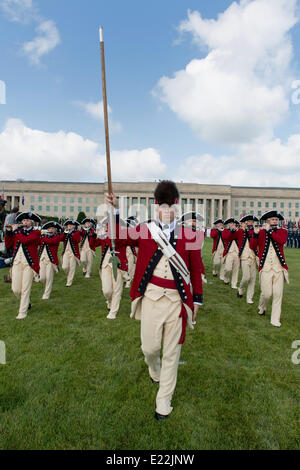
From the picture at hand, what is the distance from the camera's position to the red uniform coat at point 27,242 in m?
6.64

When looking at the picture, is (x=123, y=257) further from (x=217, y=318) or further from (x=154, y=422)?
(x=154, y=422)

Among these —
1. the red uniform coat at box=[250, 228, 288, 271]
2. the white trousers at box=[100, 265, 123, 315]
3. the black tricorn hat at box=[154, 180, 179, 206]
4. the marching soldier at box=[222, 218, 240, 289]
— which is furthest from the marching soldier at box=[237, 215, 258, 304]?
the black tricorn hat at box=[154, 180, 179, 206]

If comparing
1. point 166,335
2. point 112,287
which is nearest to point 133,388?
point 166,335

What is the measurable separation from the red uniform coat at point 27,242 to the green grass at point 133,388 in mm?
1386

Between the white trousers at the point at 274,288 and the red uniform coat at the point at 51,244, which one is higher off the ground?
the red uniform coat at the point at 51,244

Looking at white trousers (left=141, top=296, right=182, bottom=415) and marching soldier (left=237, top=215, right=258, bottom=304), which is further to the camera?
marching soldier (left=237, top=215, right=258, bottom=304)

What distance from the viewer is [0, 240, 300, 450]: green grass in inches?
A: 112

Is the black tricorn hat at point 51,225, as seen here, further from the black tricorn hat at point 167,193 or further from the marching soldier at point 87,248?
the black tricorn hat at point 167,193

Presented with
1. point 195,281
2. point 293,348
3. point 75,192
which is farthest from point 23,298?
point 75,192

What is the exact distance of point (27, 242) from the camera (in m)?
6.60

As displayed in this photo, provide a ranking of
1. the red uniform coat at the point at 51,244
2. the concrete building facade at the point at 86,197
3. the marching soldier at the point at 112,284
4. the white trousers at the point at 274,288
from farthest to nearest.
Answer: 1. the concrete building facade at the point at 86,197
2. the red uniform coat at the point at 51,244
3. the marching soldier at the point at 112,284
4. the white trousers at the point at 274,288

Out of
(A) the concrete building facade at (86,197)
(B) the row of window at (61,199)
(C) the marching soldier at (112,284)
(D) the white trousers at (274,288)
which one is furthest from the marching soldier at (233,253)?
(B) the row of window at (61,199)

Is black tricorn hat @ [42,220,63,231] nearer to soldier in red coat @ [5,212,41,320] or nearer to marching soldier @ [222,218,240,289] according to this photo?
soldier in red coat @ [5,212,41,320]

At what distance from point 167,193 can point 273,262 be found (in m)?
4.48
